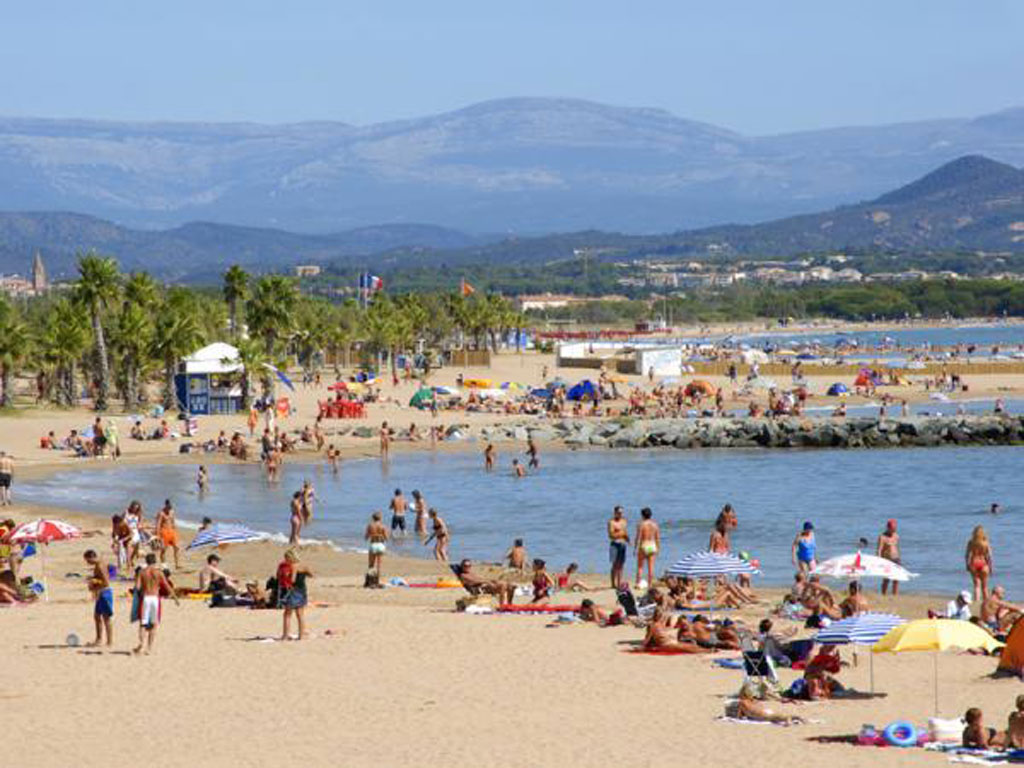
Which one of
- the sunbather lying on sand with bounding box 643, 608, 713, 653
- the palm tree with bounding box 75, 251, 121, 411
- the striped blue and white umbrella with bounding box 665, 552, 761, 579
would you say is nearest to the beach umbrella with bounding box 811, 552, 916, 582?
the striped blue and white umbrella with bounding box 665, 552, 761, 579

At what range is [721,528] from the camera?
24.1 meters

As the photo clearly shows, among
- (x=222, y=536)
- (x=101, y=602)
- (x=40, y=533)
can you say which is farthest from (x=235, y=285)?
(x=101, y=602)

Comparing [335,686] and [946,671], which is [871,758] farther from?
[335,686]

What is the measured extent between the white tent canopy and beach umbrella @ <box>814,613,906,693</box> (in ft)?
128

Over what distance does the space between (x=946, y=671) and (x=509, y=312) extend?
9485 cm

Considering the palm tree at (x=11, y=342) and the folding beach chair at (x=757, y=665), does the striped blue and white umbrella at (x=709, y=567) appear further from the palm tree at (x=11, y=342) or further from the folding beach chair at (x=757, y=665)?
the palm tree at (x=11, y=342)

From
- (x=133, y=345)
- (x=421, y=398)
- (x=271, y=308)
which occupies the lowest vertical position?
(x=421, y=398)

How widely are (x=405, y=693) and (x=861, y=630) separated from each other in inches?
163

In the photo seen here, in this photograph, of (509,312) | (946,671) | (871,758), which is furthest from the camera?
(509,312)

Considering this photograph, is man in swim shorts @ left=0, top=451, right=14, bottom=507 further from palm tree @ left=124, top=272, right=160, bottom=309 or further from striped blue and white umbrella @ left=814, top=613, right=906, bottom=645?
palm tree @ left=124, top=272, right=160, bottom=309

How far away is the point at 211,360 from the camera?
5469 cm

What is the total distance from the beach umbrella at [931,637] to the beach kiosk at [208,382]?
40.0 meters

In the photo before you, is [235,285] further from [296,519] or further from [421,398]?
[296,519]

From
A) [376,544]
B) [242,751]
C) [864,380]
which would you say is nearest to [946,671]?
[242,751]
